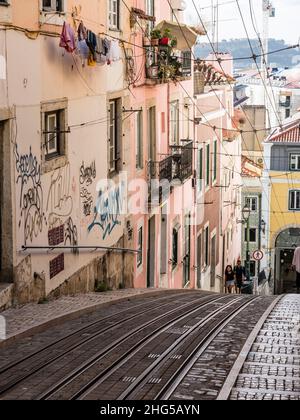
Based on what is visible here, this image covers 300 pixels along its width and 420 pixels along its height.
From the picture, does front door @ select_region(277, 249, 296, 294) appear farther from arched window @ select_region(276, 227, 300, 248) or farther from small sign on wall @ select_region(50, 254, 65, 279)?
small sign on wall @ select_region(50, 254, 65, 279)

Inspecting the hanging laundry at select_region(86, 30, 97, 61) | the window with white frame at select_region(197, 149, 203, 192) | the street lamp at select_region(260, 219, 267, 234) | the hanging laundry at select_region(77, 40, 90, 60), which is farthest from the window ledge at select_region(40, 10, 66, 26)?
the street lamp at select_region(260, 219, 267, 234)

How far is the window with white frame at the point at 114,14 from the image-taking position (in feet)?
58.3

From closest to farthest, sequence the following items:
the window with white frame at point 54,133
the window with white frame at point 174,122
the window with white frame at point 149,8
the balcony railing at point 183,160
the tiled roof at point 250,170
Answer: the window with white frame at point 54,133, the window with white frame at point 149,8, the balcony railing at point 183,160, the window with white frame at point 174,122, the tiled roof at point 250,170

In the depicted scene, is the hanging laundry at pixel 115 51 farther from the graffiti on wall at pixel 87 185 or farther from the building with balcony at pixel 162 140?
the graffiti on wall at pixel 87 185

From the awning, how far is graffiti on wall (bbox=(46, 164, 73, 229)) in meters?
7.47

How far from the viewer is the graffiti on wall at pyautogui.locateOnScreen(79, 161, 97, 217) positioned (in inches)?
613

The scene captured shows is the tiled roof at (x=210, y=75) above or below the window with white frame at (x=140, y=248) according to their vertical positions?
above

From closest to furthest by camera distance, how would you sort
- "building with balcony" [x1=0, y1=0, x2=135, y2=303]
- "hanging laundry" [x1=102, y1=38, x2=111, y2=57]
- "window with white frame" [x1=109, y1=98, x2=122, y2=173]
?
"building with balcony" [x1=0, y1=0, x2=135, y2=303], "hanging laundry" [x1=102, y1=38, x2=111, y2=57], "window with white frame" [x1=109, y1=98, x2=122, y2=173]

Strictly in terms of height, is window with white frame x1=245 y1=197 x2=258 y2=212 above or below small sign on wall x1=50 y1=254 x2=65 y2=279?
below

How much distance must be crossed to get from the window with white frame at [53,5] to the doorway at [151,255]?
8.76 metres

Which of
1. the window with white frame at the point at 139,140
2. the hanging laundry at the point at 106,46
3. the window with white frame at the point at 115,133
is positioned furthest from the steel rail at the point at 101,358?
the window with white frame at the point at 139,140

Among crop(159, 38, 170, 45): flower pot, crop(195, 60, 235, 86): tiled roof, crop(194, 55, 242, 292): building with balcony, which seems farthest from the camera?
crop(195, 60, 235, 86): tiled roof

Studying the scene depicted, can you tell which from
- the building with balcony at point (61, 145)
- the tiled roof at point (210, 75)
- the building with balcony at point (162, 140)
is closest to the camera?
the building with balcony at point (61, 145)

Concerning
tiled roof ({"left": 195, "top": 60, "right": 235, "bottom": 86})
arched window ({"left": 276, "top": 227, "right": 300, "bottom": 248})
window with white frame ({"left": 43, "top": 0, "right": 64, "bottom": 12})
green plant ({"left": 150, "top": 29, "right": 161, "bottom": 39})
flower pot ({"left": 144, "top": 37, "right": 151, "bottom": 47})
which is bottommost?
arched window ({"left": 276, "top": 227, "right": 300, "bottom": 248})
